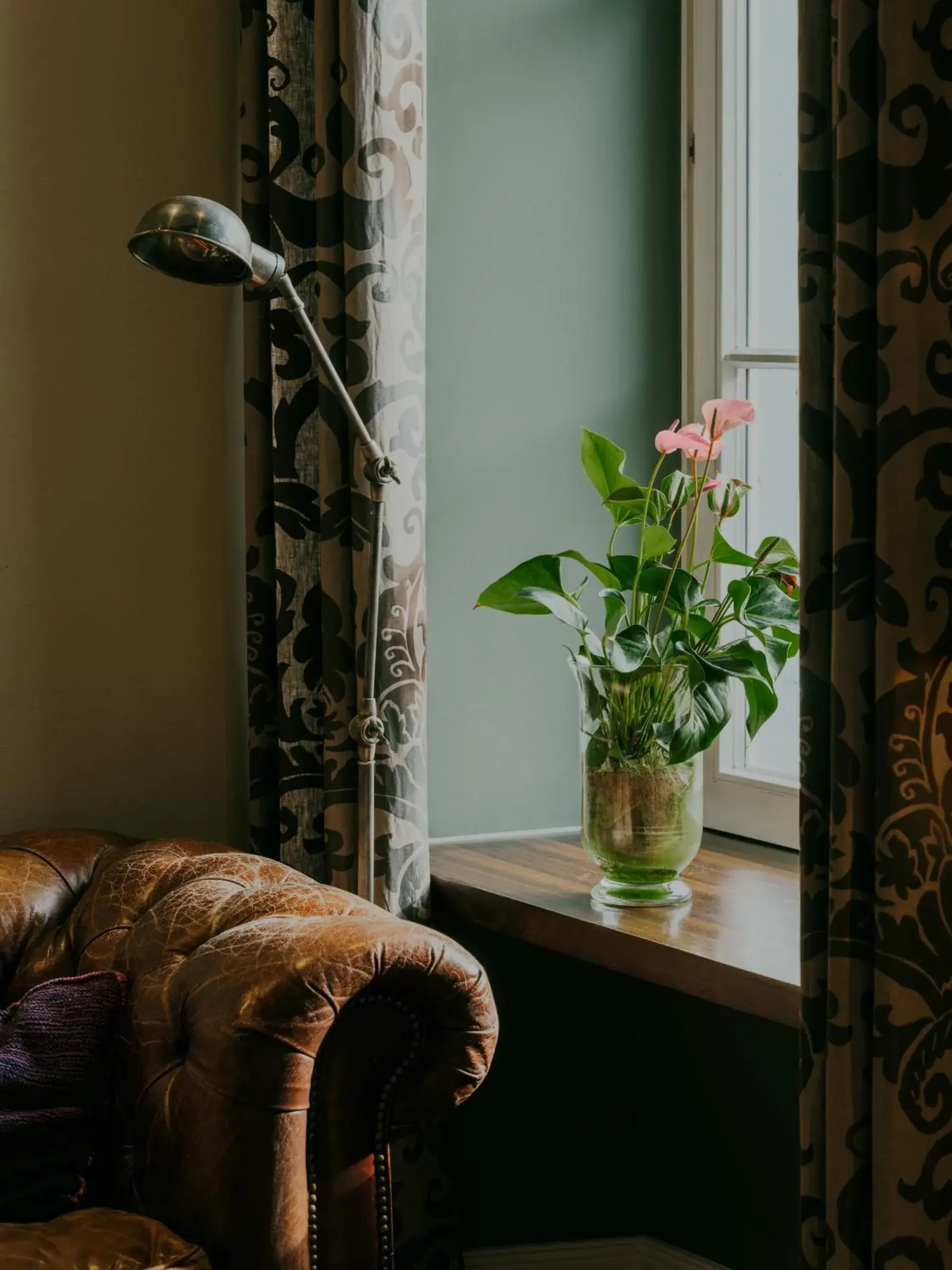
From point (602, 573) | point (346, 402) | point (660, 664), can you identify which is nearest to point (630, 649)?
point (660, 664)

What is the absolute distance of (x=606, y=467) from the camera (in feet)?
5.89

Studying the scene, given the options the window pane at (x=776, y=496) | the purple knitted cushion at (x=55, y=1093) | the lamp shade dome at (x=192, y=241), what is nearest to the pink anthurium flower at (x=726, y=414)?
the window pane at (x=776, y=496)

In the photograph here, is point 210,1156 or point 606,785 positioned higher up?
point 606,785

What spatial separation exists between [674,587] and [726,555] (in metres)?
0.08

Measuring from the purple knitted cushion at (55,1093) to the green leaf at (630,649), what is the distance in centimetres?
70

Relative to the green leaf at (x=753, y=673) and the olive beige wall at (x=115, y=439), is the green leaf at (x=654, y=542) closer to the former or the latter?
the green leaf at (x=753, y=673)

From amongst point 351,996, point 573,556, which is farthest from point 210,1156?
point 573,556

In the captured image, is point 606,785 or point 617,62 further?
point 617,62

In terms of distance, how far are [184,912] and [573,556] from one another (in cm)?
68

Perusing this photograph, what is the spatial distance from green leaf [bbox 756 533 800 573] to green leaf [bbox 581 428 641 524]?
0.61 feet

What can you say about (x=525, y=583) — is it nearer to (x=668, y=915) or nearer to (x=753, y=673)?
(x=753, y=673)

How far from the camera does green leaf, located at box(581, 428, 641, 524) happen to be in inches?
70.6

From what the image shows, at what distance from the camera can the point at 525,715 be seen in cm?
216

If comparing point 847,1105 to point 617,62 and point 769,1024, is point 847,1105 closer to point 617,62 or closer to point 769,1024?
point 769,1024
